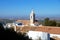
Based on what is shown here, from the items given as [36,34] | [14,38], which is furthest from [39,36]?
[14,38]

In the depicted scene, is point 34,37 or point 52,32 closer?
point 34,37

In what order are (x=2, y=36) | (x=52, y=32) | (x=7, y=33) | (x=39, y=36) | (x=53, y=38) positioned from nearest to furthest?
1. (x=2, y=36)
2. (x=7, y=33)
3. (x=39, y=36)
4. (x=53, y=38)
5. (x=52, y=32)

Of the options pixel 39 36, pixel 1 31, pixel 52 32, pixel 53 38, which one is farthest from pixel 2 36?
pixel 52 32

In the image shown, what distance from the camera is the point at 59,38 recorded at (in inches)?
1066

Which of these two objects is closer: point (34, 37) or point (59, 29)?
point (34, 37)

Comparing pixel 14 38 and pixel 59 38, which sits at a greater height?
pixel 14 38

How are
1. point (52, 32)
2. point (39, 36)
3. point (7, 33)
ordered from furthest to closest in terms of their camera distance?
point (52, 32)
point (39, 36)
point (7, 33)

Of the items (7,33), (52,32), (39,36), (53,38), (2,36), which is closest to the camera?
(2,36)

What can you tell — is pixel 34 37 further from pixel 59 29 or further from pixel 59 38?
pixel 59 29

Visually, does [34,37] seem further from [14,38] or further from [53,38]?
[14,38]

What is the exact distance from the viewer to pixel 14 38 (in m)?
10.6

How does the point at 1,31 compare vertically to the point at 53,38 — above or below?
above

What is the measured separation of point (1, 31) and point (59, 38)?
18.2 metres

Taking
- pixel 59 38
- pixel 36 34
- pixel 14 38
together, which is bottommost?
pixel 59 38
